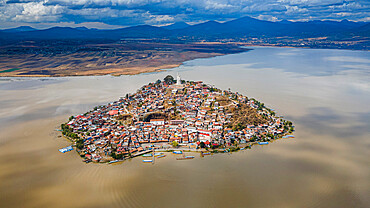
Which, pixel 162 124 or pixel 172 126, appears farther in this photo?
pixel 162 124

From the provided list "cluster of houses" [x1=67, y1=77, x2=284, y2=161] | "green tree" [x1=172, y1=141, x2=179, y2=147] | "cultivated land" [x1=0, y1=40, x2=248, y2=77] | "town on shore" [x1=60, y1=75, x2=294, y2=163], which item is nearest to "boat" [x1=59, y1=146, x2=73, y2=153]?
"town on shore" [x1=60, y1=75, x2=294, y2=163]

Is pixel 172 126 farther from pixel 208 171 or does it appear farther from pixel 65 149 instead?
pixel 65 149

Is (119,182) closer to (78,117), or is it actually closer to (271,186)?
(271,186)

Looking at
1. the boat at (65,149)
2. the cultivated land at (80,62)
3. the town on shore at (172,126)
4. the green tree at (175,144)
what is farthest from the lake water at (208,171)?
the cultivated land at (80,62)

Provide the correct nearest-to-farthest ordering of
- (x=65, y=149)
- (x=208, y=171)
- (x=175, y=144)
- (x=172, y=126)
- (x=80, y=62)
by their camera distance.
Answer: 1. (x=208, y=171)
2. (x=65, y=149)
3. (x=175, y=144)
4. (x=172, y=126)
5. (x=80, y=62)

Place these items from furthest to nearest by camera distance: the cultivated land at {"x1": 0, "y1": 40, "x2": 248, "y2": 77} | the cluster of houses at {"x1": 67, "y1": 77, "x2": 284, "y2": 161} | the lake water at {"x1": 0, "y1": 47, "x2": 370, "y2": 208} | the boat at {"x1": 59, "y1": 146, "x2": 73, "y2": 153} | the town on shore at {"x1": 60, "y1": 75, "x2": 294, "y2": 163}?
the cultivated land at {"x1": 0, "y1": 40, "x2": 248, "y2": 77}, the cluster of houses at {"x1": 67, "y1": 77, "x2": 284, "y2": 161}, the town on shore at {"x1": 60, "y1": 75, "x2": 294, "y2": 163}, the boat at {"x1": 59, "y1": 146, "x2": 73, "y2": 153}, the lake water at {"x1": 0, "y1": 47, "x2": 370, "y2": 208}

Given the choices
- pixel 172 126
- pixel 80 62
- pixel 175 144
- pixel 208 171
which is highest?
pixel 80 62

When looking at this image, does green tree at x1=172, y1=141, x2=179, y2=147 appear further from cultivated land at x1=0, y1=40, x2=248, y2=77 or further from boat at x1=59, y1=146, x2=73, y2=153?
cultivated land at x1=0, y1=40, x2=248, y2=77

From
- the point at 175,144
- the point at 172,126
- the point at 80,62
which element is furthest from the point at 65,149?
the point at 80,62
